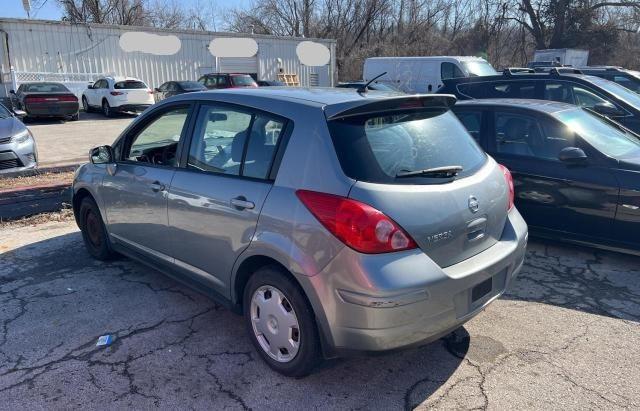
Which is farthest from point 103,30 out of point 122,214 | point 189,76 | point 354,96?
point 354,96

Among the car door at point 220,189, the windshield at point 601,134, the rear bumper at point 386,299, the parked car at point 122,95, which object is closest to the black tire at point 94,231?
the car door at point 220,189

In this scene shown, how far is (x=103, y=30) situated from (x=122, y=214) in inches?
920

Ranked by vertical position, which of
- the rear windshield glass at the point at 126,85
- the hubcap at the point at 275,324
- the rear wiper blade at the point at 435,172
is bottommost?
the hubcap at the point at 275,324

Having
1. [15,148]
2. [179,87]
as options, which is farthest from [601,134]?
[179,87]

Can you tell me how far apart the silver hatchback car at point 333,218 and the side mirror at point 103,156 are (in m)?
0.80

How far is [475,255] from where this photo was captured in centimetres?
292

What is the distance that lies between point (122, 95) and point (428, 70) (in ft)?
41.0

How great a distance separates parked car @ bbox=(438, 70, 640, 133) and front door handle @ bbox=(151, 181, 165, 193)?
6.20 meters

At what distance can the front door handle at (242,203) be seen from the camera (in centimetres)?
295

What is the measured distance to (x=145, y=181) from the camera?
3.86 meters

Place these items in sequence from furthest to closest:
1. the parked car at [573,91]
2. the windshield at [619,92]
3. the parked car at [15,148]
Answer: the parked car at [15,148], the windshield at [619,92], the parked car at [573,91]

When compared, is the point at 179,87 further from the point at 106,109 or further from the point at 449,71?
the point at 449,71

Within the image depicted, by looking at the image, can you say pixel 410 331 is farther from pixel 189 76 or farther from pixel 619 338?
pixel 189 76

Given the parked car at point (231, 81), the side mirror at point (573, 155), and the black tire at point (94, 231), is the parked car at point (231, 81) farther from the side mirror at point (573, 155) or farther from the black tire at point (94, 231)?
the side mirror at point (573, 155)
